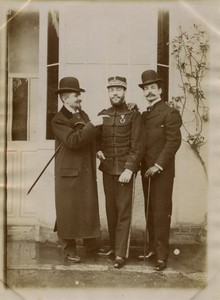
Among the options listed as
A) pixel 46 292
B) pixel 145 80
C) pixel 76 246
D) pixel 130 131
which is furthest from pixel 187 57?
pixel 46 292

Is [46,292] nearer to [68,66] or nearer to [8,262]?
[8,262]

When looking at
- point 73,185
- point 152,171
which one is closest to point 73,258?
point 73,185

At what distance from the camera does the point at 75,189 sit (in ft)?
3.69

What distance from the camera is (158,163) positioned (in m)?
1.11

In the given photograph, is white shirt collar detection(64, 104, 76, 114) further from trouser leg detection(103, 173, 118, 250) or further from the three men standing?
trouser leg detection(103, 173, 118, 250)

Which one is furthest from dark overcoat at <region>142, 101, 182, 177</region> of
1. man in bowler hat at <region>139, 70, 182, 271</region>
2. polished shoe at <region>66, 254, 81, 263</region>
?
polished shoe at <region>66, 254, 81, 263</region>

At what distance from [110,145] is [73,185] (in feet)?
0.42

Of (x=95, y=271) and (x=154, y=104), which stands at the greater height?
(x=154, y=104)

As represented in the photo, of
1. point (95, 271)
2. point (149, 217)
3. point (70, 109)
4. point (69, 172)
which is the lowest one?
→ point (95, 271)

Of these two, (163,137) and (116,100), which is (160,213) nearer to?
(163,137)

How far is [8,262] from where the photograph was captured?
1.13 m

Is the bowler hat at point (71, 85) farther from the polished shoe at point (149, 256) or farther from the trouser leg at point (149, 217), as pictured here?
the polished shoe at point (149, 256)

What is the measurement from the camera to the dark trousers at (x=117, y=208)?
1.12 m

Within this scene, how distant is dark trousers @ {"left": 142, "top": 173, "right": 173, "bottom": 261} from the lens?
1118 mm
